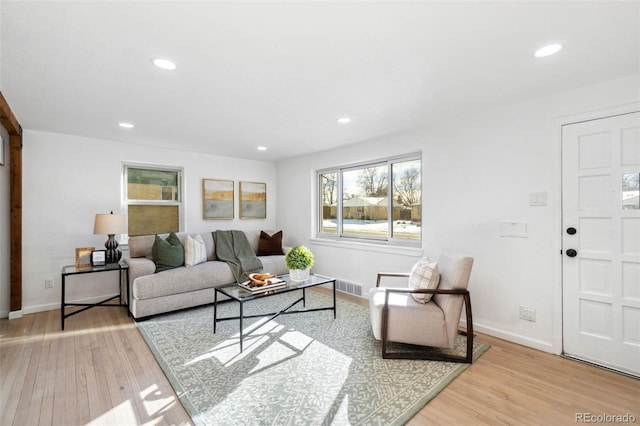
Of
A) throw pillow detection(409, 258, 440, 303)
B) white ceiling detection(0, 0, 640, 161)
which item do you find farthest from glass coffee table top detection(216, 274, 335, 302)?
white ceiling detection(0, 0, 640, 161)

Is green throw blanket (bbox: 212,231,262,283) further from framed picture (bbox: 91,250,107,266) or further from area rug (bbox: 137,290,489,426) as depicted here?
framed picture (bbox: 91,250,107,266)

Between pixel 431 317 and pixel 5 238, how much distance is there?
15.3ft

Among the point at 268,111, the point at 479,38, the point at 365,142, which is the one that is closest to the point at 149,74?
the point at 268,111

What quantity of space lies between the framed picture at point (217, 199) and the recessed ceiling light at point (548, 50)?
4472 mm

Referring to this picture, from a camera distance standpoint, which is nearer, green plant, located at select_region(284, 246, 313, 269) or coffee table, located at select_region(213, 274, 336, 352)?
coffee table, located at select_region(213, 274, 336, 352)

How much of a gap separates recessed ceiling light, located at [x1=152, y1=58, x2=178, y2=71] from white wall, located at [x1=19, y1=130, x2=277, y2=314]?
272 centimetres

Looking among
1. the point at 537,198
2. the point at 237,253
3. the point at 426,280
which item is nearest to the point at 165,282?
the point at 237,253

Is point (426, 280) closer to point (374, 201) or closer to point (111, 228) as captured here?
point (374, 201)

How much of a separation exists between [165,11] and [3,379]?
2784mm

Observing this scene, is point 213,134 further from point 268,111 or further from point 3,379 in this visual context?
point 3,379

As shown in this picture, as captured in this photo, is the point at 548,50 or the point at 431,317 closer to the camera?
the point at 548,50

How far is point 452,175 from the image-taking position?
3.24 m

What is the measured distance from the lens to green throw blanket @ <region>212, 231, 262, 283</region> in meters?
4.09

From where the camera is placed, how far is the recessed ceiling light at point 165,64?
6.34 feet
